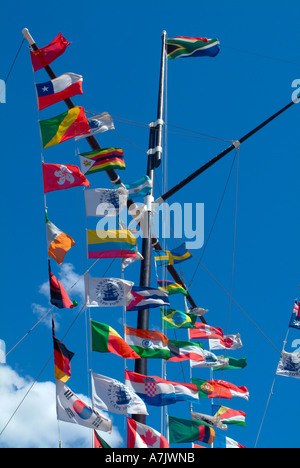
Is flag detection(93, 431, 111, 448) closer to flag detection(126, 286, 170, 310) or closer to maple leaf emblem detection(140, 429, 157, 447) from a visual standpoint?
maple leaf emblem detection(140, 429, 157, 447)

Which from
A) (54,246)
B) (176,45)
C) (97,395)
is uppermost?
(176,45)

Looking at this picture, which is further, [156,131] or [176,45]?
[176,45]

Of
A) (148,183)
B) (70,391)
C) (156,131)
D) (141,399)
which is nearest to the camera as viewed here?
(70,391)

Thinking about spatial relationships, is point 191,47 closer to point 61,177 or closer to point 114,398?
point 61,177

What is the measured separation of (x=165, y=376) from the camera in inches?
527

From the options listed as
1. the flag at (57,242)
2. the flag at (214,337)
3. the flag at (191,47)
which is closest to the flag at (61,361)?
the flag at (57,242)

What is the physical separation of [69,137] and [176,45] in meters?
9.04

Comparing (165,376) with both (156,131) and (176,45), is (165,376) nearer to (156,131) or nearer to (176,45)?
(156,131)

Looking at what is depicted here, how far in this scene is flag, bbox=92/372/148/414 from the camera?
425 inches

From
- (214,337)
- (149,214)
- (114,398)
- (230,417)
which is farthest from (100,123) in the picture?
(230,417)

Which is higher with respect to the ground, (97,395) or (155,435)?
(97,395)

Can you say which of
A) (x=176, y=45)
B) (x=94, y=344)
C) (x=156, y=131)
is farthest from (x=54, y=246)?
(x=176, y=45)

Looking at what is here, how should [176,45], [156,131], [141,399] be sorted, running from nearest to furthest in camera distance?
1. [141,399]
2. [156,131]
3. [176,45]

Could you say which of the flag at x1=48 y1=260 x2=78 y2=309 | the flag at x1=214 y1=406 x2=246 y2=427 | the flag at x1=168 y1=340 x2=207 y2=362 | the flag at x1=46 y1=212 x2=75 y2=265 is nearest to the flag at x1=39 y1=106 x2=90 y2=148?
the flag at x1=46 y1=212 x2=75 y2=265
